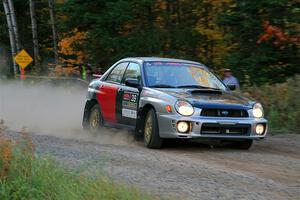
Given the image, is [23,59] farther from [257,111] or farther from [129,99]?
[257,111]

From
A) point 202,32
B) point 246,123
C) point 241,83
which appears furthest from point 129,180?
point 202,32

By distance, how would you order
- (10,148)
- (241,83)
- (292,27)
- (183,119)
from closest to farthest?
(10,148)
(183,119)
(292,27)
(241,83)

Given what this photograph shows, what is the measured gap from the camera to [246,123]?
34.8ft

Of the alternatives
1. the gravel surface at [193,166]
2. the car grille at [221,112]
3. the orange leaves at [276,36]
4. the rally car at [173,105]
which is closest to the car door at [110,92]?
the rally car at [173,105]

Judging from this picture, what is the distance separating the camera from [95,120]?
43.0ft

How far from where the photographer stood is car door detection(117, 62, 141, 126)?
37.6ft

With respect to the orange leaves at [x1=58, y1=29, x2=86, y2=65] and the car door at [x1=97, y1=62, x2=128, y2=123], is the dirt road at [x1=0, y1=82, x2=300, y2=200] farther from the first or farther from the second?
the orange leaves at [x1=58, y1=29, x2=86, y2=65]

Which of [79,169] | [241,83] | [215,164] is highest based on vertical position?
[79,169]

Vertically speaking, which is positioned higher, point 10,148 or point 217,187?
point 10,148

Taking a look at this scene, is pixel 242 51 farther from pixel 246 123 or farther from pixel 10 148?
pixel 10 148

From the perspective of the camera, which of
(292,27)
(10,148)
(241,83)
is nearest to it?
(10,148)

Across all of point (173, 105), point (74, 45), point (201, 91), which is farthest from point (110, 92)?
point (74, 45)

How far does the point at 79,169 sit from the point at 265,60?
15.1 metres

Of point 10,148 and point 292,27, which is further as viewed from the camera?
point 292,27
